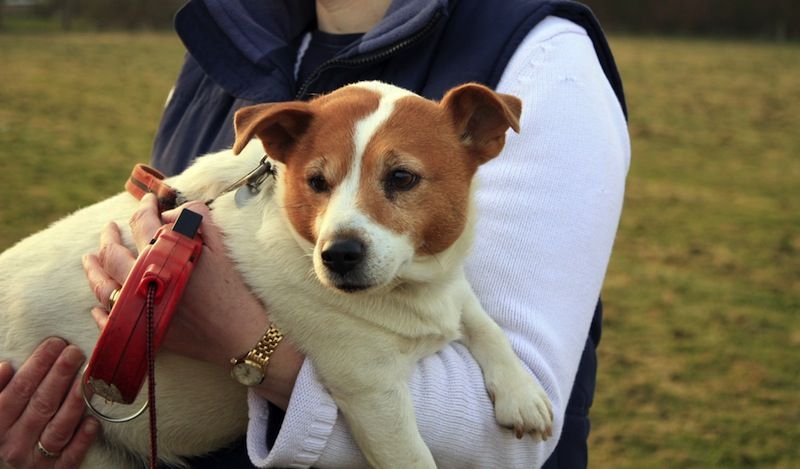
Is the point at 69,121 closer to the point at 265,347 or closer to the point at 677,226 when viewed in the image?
the point at 677,226

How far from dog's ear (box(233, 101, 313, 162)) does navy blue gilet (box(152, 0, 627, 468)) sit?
37 centimetres

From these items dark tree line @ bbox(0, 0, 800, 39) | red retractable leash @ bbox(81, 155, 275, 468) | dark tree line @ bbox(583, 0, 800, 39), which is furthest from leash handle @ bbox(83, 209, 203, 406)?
dark tree line @ bbox(583, 0, 800, 39)

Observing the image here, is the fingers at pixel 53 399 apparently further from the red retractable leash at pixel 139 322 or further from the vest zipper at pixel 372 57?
the vest zipper at pixel 372 57

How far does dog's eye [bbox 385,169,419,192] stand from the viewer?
1.82 m

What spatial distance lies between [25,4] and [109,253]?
106 feet

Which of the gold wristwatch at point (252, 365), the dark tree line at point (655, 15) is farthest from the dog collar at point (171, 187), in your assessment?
the dark tree line at point (655, 15)

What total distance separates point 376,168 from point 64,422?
2.92 feet

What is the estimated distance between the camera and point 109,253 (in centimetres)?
193

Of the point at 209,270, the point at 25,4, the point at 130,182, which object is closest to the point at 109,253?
the point at 209,270

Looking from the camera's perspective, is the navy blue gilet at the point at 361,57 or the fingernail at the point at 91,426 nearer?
the fingernail at the point at 91,426

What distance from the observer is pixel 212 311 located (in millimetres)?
1834

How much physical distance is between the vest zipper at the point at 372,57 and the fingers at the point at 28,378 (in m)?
0.87

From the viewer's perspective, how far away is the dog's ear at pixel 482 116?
1.81 m

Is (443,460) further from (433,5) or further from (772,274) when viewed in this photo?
(772,274)
